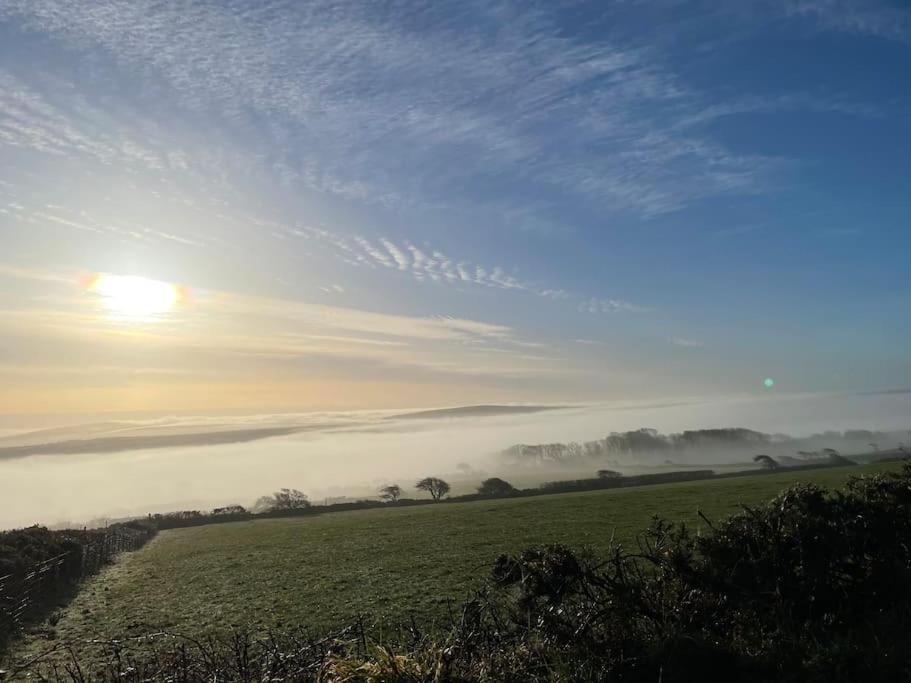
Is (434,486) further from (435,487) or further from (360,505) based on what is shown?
(360,505)

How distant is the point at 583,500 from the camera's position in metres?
55.7

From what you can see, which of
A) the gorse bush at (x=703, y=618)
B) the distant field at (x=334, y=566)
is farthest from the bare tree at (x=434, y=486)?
the gorse bush at (x=703, y=618)

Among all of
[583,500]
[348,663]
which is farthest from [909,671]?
[583,500]

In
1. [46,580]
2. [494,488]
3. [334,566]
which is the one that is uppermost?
[46,580]

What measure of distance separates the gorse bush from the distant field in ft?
17.1

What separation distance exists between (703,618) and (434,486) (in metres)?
97.5

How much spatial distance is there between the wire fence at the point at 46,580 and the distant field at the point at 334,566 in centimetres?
96

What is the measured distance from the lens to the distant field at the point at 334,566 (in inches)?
774

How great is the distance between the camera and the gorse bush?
7.30 metres

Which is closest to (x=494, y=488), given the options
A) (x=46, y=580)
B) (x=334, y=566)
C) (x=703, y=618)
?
(x=334, y=566)

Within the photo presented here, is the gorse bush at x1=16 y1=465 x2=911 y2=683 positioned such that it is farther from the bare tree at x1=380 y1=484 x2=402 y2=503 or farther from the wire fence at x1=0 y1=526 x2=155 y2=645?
the bare tree at x1=380 y1=484 x2=402 y2=503

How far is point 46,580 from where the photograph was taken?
25.2 metres

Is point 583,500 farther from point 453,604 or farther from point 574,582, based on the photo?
point 574,582

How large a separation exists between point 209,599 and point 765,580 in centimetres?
2161
